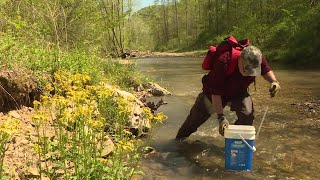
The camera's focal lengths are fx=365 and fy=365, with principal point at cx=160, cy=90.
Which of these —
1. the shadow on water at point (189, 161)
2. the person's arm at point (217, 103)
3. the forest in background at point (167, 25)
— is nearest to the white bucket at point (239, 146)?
the shadow on water at point (189, 161)

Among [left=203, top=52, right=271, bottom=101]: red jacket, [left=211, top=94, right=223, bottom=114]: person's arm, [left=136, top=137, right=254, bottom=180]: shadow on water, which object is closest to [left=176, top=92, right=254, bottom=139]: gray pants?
[left=203, top=52, right=271, bottom=101]: red jacket

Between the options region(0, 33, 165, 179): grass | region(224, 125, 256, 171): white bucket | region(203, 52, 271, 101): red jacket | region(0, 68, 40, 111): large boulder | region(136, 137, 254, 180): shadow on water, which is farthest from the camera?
region(0, 68, 40, 111): large boulder

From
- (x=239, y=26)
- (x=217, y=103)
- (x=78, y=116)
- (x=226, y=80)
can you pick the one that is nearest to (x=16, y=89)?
(x=78, y=116)

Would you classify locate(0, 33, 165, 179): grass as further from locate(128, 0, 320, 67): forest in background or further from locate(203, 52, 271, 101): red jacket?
locate(128, 0, 320, 67): forest in background

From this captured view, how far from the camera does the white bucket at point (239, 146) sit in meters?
4.23

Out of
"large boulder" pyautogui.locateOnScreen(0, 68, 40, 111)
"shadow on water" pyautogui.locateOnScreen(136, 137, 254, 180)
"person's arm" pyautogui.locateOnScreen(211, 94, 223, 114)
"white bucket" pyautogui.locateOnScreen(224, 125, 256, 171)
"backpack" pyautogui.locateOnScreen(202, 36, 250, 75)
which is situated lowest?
"shadow on water" pyautogui.locateOnScreen(136, 137, 254, 180)

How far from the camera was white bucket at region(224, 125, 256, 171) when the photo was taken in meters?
4.23

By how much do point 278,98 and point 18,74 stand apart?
677cm

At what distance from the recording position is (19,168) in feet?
11.8

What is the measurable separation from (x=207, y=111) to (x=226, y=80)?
2.59ft

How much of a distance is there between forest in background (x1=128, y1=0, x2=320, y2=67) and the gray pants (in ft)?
49.5

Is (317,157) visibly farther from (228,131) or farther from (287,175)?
(228,131)

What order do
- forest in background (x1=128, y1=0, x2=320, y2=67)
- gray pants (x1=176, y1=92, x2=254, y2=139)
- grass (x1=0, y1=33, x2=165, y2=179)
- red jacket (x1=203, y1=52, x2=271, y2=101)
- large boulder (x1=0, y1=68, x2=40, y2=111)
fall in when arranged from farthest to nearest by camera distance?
1. forest in background (x1=128, y1=0, x2=320, y2=67)
2. gray pants (x1=176, y1=92, x2=254, y2=139)
3. large boulder (x1=0, y1=68, x2=40, y2=111)
4. red jacket (x1=203, y1=52, x2=271, y2=101)
5. grass (x1=0, y1=33, x2=165, y2=179)

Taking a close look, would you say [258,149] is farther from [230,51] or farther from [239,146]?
[230,51]
